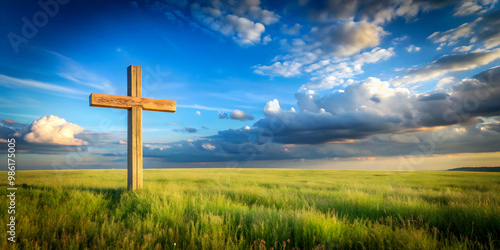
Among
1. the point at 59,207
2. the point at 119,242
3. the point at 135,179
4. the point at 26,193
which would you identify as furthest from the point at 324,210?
the point at 26,193

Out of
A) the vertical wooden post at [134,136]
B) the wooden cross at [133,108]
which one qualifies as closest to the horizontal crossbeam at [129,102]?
the wooden cross at [133,108]

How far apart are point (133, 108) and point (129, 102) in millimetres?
234

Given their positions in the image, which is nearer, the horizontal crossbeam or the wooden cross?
the horizontal crossbeam

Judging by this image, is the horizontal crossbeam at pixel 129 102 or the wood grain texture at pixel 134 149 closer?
the horizontal crossbeam at pixel 129 102

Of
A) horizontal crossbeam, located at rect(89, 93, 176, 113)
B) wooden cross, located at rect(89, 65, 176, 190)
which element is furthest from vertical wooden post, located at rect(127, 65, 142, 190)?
horizontal crossbeam, located at rect(89, 93, 176, 113)

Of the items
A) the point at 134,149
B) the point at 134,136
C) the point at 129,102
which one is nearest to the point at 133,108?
the point at 129,102

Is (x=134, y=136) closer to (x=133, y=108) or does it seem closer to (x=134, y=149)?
(x=134, y=149)

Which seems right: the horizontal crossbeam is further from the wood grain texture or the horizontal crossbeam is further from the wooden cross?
the wood grain texture

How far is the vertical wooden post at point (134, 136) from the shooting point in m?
7.77

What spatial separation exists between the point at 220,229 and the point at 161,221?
4.94ft

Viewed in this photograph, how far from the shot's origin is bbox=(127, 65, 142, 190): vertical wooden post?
7.77m

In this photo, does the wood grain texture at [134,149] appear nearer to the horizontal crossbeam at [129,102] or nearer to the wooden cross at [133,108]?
the wooden cross at [133,108]

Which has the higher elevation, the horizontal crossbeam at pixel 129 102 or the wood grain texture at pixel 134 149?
the horizontal crossbeam at pixel 129 102

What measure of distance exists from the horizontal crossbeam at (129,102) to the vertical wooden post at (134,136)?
0.17 m
